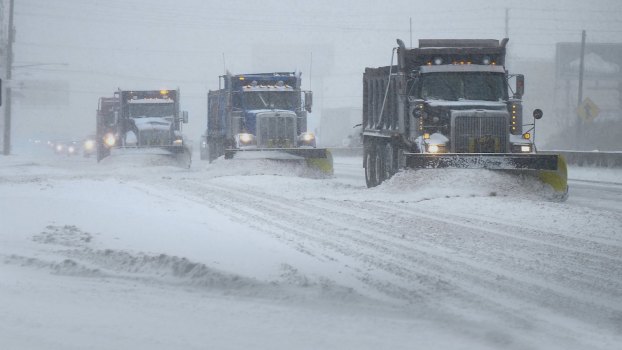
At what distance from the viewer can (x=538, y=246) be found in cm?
1142

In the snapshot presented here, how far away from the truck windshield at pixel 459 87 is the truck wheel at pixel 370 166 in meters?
3.93

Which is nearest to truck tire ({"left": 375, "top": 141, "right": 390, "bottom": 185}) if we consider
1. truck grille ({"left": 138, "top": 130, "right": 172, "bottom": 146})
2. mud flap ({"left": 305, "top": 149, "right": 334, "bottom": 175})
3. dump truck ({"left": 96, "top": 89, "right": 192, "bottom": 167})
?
mud flap ({"left": 305, "top": 149, "right": 334, "bottom": 175})

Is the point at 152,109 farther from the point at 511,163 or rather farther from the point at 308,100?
the point at 511,163


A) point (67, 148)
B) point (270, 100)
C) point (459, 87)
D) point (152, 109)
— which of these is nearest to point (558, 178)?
point (459, 87)

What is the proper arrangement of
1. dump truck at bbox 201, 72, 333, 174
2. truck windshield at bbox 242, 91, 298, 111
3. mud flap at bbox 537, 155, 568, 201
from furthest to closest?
truck windshield at bbox 242, 91, 298, 111, dump truck at bbox 201, 72, 333, 174, mud flap at bbox 537, 155, 568, 201

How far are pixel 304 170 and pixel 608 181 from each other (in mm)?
8151

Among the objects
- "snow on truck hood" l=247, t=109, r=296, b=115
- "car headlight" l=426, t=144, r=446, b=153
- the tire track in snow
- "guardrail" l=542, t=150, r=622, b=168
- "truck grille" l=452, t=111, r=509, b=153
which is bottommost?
"guardrail" l=542, t=150, r=622, b=168

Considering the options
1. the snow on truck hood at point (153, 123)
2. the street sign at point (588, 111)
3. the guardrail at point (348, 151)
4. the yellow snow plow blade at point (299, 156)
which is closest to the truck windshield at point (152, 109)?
the snow on truck hood at point (153, 123)

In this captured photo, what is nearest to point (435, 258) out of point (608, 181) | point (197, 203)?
point (197, 203)

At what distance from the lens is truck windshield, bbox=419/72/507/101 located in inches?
787

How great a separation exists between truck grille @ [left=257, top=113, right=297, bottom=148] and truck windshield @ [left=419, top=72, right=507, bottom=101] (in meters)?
8.04

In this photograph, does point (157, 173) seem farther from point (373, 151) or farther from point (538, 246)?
point (538, 246)

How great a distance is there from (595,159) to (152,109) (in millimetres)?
14983

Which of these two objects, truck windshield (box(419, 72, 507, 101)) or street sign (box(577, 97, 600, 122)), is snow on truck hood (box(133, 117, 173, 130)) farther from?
street sign (box(577, 97, 600, 122))
